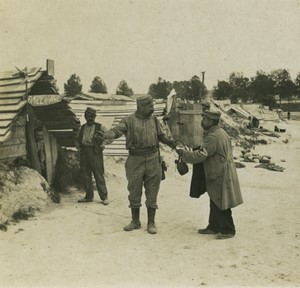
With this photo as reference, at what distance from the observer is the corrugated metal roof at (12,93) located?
6.88m

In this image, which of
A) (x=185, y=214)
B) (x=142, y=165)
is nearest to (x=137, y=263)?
(x=142, y=165)

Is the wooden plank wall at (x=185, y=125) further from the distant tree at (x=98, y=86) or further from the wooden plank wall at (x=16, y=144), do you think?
the distant tree at (x=98, y=86)

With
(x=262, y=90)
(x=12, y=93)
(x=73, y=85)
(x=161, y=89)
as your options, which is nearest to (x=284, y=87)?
(x=262, y=90)

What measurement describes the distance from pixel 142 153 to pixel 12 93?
2.90 meters

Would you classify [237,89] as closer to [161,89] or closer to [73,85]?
[161,89]

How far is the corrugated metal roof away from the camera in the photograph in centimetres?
688

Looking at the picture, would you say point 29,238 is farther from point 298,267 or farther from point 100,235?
point 298,267

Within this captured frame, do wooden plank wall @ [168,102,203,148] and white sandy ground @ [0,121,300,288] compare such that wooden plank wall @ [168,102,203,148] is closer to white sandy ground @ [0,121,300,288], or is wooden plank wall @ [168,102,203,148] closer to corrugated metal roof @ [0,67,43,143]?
white sandy ground @ [0,121,300,288]

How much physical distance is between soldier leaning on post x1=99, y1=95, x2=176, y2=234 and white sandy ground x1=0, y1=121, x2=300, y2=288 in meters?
0.45

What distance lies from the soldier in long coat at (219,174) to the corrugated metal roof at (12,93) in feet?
9.51

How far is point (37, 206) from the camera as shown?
7324 millimetres

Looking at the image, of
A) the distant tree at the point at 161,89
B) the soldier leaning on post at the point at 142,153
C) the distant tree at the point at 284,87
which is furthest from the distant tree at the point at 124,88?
the soldier leaning on post at the point at 142,153

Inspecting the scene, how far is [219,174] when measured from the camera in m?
5.88

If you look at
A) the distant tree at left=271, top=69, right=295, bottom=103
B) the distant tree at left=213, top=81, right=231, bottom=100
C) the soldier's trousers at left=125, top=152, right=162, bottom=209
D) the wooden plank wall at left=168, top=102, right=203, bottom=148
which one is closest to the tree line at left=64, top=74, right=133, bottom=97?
the distant tree at left=213, top=81, right=231, bottom=100
